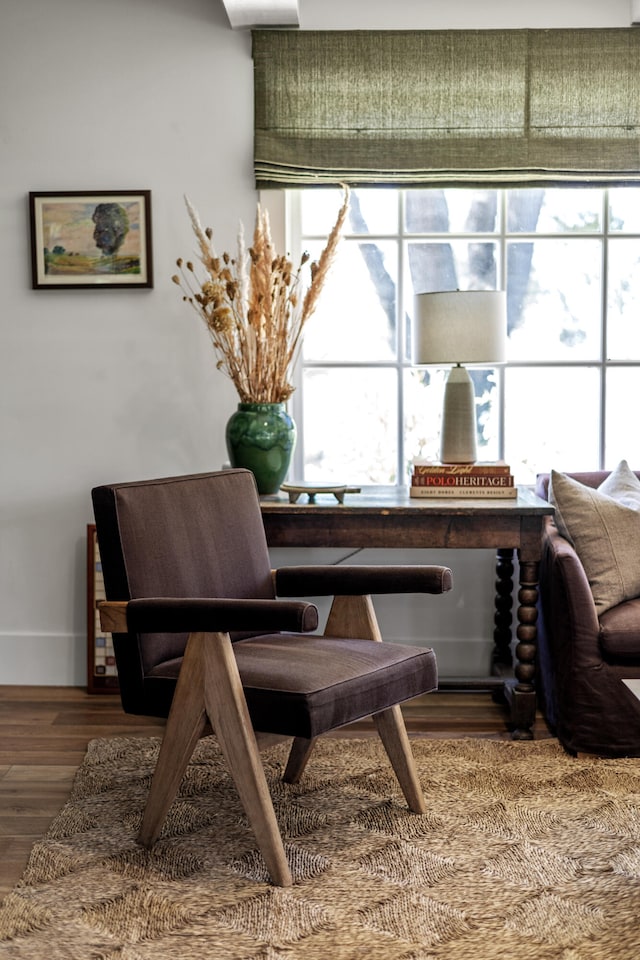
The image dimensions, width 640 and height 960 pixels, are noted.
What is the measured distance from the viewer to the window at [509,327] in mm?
3914

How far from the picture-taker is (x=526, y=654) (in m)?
3.23

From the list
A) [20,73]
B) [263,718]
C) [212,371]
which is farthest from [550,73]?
[263,718]

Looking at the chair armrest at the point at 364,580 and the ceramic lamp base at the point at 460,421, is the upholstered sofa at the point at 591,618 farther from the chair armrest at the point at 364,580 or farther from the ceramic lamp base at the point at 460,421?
the chair armrest at the point at 364,580

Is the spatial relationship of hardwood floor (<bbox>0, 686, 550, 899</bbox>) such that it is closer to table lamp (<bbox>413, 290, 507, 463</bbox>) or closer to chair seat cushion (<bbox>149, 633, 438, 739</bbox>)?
chair seat cushion (<bbox>149, 633, 438, 739</bbox>)

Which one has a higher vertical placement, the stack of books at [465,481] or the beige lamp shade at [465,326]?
the beige lamp shade at [465,326]

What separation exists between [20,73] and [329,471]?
189 cm

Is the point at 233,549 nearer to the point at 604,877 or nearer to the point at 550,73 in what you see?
the point at 604,877

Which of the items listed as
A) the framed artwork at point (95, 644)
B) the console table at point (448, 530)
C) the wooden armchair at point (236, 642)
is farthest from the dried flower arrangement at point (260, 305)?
the framed artwork at point (95, 644)

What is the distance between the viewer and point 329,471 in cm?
405

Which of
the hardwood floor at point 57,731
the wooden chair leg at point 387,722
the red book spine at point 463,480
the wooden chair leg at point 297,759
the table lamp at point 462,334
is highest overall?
the table lamp at point 462,334

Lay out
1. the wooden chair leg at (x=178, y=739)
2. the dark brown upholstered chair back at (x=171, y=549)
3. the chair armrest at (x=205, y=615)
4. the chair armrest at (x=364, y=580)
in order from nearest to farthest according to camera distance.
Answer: the chair armrest at (x=205, y=615) → the wooden chair leg at (x=178, y=739) → the dark brown upholstered chair back at (x=171, y=549) → the chair armrest at (x=364, y=580)

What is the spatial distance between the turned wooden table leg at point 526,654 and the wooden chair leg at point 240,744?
120 centimetres

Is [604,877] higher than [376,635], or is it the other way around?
[376,635]

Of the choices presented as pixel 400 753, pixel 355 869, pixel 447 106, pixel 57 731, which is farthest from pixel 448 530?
pixel 447 106
